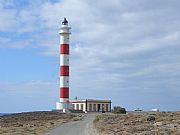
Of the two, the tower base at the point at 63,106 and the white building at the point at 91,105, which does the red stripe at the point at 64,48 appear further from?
the white building at the point at 91,105

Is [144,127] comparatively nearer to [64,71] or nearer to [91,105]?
[64,71]

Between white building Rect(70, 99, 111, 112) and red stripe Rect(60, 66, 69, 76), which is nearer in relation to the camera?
red stripe Rect(60, 66, 69, 76)

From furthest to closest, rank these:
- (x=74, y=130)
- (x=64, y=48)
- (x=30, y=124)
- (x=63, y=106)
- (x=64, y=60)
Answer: (x=64, y=48)
(x=64, y=60)
(x=63, y=106)
(x=30, y=124)
(x=74, y=130)

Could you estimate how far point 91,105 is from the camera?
268 feet

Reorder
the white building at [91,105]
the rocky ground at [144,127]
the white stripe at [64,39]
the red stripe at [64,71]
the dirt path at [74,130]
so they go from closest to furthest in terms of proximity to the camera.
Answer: the rocky ground at [144,127] < the dirt path at [74,130] < the red stripe at [64,71] < the white stripe at [64,39] < the white building at [91,105]

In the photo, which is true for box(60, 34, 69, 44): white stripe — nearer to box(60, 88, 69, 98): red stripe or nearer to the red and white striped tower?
the red and white striped tower

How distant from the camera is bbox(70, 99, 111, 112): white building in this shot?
265ft

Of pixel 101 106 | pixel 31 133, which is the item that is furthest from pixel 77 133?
pixel 101 106

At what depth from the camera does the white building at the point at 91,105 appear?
265 feet

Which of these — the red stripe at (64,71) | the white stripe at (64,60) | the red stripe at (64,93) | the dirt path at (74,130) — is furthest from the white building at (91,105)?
the dirt path at (74,130)

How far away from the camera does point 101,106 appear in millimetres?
83750

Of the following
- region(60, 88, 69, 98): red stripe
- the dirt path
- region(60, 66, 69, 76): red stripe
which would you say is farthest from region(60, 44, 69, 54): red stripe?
the dirt path

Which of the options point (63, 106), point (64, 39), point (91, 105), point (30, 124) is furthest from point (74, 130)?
point (91, 105)

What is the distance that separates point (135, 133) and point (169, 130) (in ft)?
7.15
